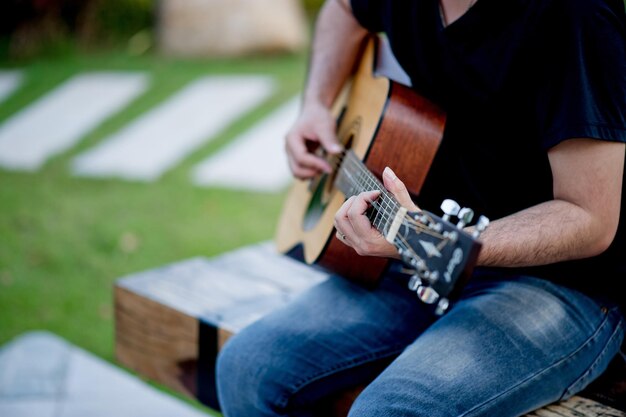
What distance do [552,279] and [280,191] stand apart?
3.05 metres

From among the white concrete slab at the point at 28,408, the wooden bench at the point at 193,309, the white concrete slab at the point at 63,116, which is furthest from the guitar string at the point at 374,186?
the white concrete slab at the point at 63,116

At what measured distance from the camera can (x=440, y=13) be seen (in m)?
1.69

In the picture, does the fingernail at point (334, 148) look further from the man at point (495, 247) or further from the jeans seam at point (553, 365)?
the jeans seam at point (553, 365)

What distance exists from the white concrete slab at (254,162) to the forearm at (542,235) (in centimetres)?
315

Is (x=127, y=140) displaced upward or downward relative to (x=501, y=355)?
downward

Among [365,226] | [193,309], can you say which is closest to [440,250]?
[365,226]

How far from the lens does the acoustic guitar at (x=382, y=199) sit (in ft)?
3.80

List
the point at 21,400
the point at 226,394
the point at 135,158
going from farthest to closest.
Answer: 1. the point at 135,158
2. the point at 21,400
3. the point at 226,394

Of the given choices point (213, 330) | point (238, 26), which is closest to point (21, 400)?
point (213, 330)

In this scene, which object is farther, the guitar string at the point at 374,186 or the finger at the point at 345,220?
the finger at the point at 345,220

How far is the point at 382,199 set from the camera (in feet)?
4.52

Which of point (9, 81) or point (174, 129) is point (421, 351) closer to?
point (174, 129)

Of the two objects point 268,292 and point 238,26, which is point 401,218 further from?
point 238,26

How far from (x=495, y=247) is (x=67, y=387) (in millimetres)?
2045
